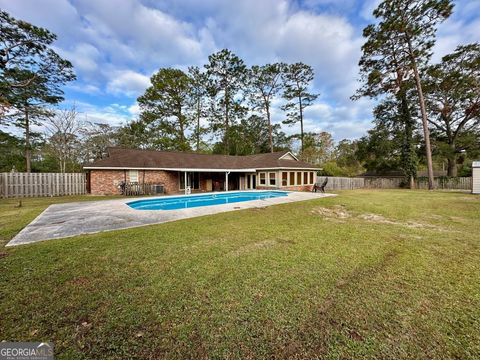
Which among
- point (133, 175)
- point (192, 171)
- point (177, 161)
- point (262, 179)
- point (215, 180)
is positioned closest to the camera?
point (133, 175)

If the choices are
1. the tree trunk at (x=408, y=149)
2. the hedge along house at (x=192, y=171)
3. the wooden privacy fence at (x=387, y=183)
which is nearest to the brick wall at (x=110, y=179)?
the hedge along house at (x=192, y=171)

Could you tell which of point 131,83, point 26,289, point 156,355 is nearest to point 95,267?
point 26,289

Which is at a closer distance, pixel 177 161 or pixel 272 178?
pixel 177 161

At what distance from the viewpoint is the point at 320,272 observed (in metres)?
3.18

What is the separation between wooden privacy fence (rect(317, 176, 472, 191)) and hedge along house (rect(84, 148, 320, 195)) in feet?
8.41

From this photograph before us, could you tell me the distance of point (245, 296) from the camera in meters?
2.57

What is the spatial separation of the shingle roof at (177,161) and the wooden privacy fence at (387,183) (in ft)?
12.2

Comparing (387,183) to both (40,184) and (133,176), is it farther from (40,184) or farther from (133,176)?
(40,184)

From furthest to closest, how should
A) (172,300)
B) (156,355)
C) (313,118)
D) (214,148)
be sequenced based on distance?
(214,148)
(313,118)
(172,300)
(156,355)

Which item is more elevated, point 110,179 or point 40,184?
point 110,179

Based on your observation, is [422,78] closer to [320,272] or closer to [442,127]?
[442,127]

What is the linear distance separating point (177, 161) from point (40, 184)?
379 inches

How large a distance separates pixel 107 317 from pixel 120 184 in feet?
47.7

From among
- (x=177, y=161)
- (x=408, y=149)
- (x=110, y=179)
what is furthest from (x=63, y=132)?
(x=408, y=149)
